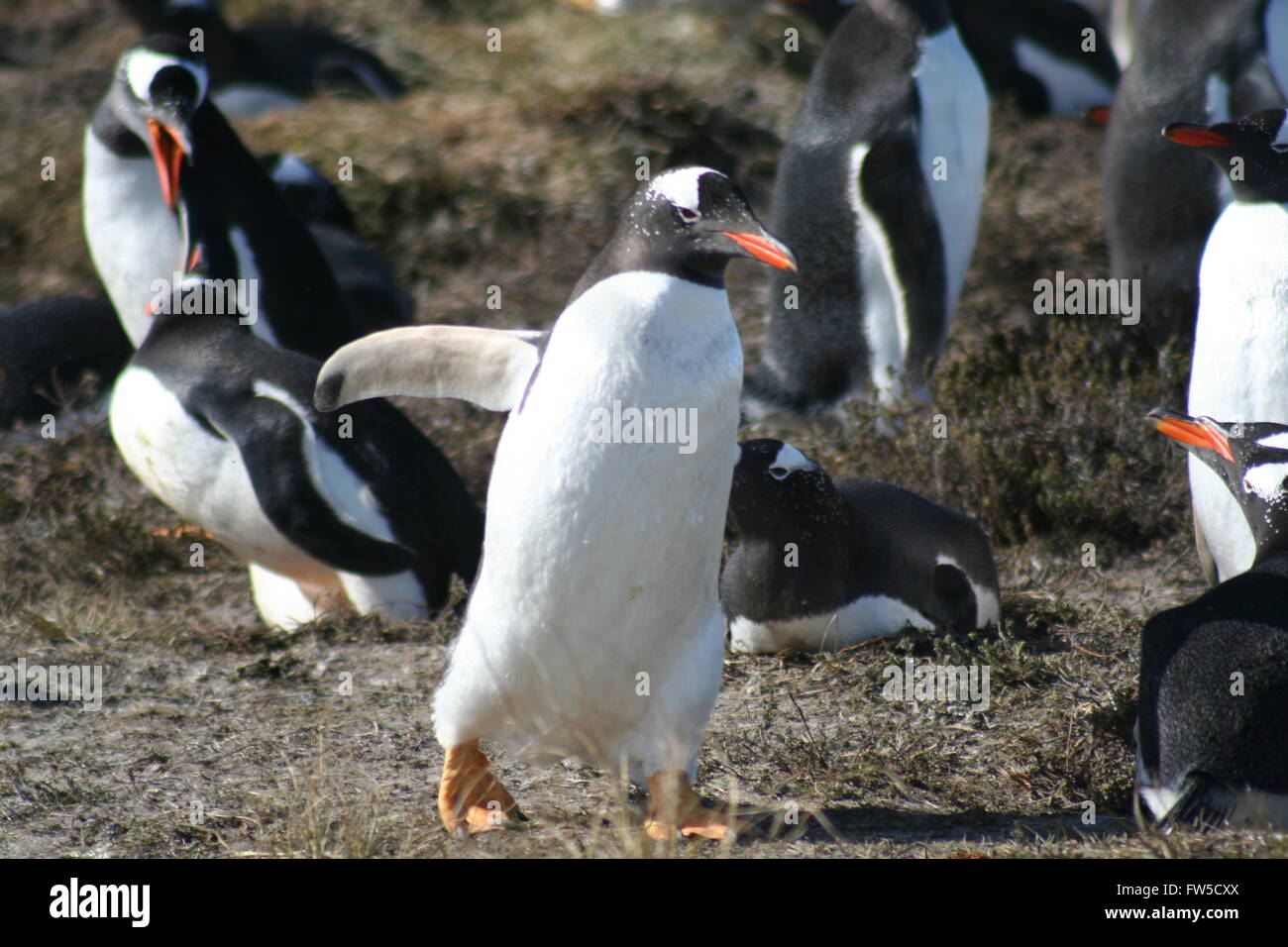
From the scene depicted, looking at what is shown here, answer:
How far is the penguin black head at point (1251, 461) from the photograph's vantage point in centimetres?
379

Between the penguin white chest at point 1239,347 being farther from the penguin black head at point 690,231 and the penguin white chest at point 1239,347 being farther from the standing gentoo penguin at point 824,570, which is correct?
the penguin black head at point 690,231

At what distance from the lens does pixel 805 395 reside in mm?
6203

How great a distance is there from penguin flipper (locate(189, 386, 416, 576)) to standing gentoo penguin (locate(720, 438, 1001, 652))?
1.12m

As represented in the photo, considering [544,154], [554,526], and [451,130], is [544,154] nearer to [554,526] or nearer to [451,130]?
[451,130]

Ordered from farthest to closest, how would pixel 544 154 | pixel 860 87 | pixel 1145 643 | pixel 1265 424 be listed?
pixel 544 154
pixel 860 87
pixel 1265 424
pixel 1145 643

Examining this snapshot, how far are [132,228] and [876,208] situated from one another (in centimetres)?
274

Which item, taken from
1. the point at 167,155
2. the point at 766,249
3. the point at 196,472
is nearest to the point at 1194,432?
the point at 766,249

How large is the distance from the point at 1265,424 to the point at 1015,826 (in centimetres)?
128

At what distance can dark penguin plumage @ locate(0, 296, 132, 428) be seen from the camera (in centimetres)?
617

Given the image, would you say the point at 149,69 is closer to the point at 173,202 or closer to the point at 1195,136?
the point at 173,202

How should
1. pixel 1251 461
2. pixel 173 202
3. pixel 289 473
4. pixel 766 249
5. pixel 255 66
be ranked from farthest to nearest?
pixel 255 66
pixel 173 202
pixel 289 473
pixel 1251 461
pixel 766 249

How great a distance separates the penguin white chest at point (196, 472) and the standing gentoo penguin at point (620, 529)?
152 cm

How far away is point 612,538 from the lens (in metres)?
3.29
